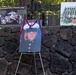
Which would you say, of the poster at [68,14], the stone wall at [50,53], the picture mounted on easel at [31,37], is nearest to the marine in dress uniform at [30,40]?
the picture mounted on easel at [31,37]

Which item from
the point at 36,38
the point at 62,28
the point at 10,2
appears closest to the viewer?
the point at 36,38

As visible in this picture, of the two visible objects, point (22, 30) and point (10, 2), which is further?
point (10, 2)

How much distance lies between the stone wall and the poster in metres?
0.13

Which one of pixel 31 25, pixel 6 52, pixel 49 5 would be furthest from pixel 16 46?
pixel 49 5

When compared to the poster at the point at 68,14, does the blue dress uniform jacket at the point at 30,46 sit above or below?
below

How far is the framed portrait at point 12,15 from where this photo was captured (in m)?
7.91

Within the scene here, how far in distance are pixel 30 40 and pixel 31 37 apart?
0.25ft

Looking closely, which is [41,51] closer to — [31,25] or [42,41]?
[42,41]

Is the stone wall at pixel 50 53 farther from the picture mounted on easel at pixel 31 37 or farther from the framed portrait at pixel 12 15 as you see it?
the picture mounted on easel at pixel 31 37

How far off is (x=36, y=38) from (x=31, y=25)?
0.35m

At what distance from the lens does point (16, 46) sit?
7.92 metres

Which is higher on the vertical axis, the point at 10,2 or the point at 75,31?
the point at 10,2

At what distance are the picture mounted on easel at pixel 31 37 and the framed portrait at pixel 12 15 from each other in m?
0.56

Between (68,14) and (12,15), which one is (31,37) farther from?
(68,14)
